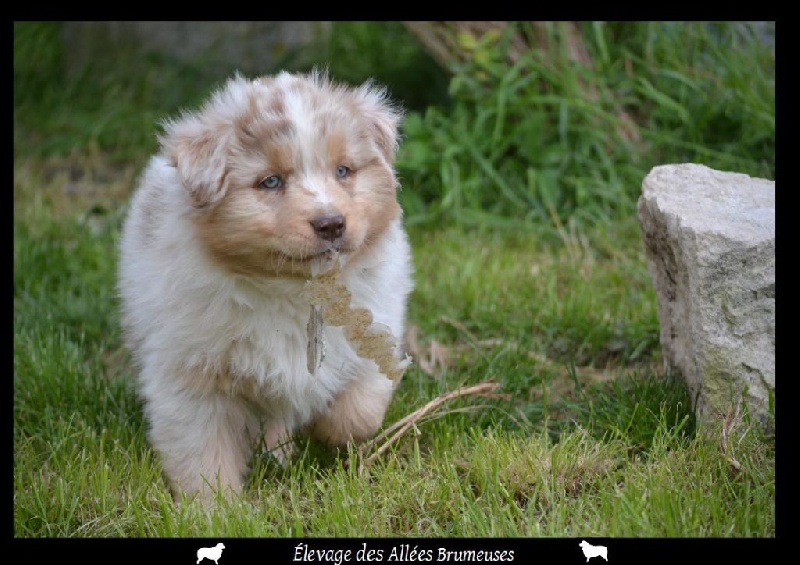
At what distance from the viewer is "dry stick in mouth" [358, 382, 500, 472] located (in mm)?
3911

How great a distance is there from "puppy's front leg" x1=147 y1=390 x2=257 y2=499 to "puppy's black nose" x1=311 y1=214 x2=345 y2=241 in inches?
32.3

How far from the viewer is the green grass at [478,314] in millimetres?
3566

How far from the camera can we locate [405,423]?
163 inches

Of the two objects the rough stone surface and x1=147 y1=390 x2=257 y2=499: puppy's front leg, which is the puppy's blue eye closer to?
x1=147 y1=390 x2=257 y2=499: puppy's front leg

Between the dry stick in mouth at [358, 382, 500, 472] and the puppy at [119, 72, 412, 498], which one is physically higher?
the puppy at [119, 72, 412, 498]

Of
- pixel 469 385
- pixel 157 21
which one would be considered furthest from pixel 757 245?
pixel 157 21

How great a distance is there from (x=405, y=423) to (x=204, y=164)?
128 centimetres

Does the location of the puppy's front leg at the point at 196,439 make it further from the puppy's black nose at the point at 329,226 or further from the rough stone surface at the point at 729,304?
the rough stone surface at the point at 729,304

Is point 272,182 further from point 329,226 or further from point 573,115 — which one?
point 573,115

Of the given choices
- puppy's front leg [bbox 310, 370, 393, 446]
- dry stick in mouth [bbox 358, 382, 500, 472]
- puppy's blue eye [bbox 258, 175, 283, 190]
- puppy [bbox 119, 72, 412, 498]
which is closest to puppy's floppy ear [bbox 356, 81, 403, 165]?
puppy [bbox 119, 72, 412, 498]

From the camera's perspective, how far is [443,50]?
657cm
